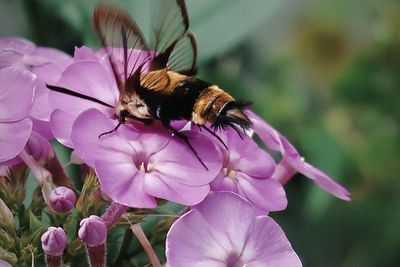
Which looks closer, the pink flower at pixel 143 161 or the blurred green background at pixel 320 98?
the pink flower at pixel 143 161

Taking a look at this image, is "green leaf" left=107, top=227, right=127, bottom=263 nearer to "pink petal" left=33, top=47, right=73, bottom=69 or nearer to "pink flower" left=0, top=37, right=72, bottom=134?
"pink flower" left=0, top=37, right=72, bottom=134

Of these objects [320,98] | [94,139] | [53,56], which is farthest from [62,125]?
[320,98]

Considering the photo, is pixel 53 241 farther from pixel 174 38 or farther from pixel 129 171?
pixel 174 38

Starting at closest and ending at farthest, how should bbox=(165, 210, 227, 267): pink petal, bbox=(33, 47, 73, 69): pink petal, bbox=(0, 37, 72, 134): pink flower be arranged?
1. bbox=(165, 210, 227, 267): pink petal
2. bbox=(0, 37, 72, 134): pink flower
3. bbox=(33, 47, 73, 69): pink petal

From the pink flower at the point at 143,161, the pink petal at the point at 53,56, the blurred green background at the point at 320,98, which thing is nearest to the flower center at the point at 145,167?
the pink flower at the point at 143,161

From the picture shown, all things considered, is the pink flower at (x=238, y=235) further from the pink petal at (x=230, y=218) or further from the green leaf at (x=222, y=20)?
the green leaf at (x=222, y=20)

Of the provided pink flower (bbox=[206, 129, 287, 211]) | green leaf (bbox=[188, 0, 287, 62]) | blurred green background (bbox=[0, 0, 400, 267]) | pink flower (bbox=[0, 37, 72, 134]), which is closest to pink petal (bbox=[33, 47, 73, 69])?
pink flower (bbox=[0, 37, 72, 134])
